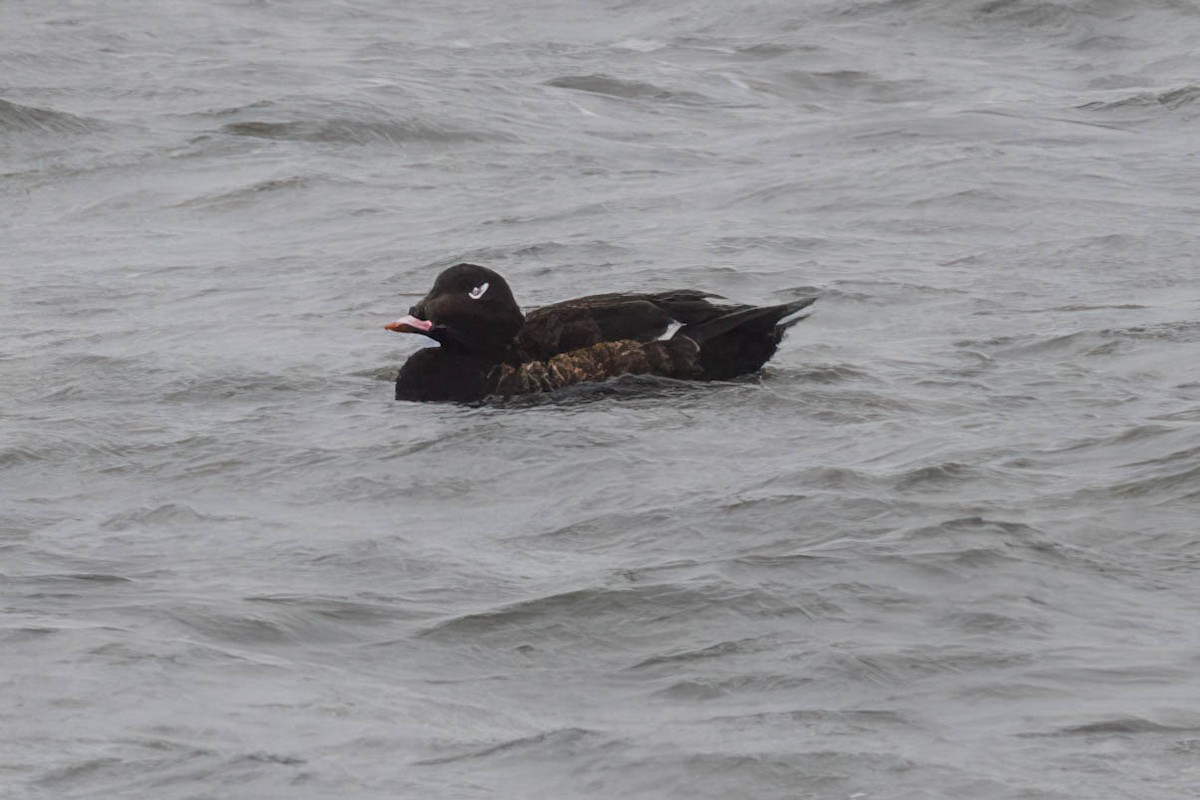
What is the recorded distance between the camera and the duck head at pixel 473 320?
9.50 meters

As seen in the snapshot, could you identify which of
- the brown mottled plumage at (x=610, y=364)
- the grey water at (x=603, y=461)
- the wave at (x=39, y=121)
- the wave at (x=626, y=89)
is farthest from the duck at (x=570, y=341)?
the wave at (x=626, y=89)

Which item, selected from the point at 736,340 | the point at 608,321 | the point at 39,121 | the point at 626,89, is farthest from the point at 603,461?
the point at 626,89

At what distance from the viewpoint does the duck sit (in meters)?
9.38

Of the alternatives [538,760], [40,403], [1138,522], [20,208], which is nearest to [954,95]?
[20,208]

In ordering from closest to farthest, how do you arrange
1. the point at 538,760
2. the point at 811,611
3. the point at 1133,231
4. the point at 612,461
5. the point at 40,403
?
the point at 538,760 → the point at 811,611 → the point at 612,461 → the point at 40,403 → the point at 1133,231

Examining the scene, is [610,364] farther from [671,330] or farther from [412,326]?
[412,326]

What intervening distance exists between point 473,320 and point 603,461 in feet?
4.75

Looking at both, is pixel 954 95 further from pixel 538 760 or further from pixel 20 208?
pixel 538 760

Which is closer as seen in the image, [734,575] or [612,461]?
[734,575]

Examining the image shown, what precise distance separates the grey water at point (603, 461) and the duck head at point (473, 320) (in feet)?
1.08

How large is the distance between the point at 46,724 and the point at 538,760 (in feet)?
3.93

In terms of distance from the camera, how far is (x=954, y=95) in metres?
18.1

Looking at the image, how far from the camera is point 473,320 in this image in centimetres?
950

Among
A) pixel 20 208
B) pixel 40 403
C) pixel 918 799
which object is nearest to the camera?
pixel 918 799
